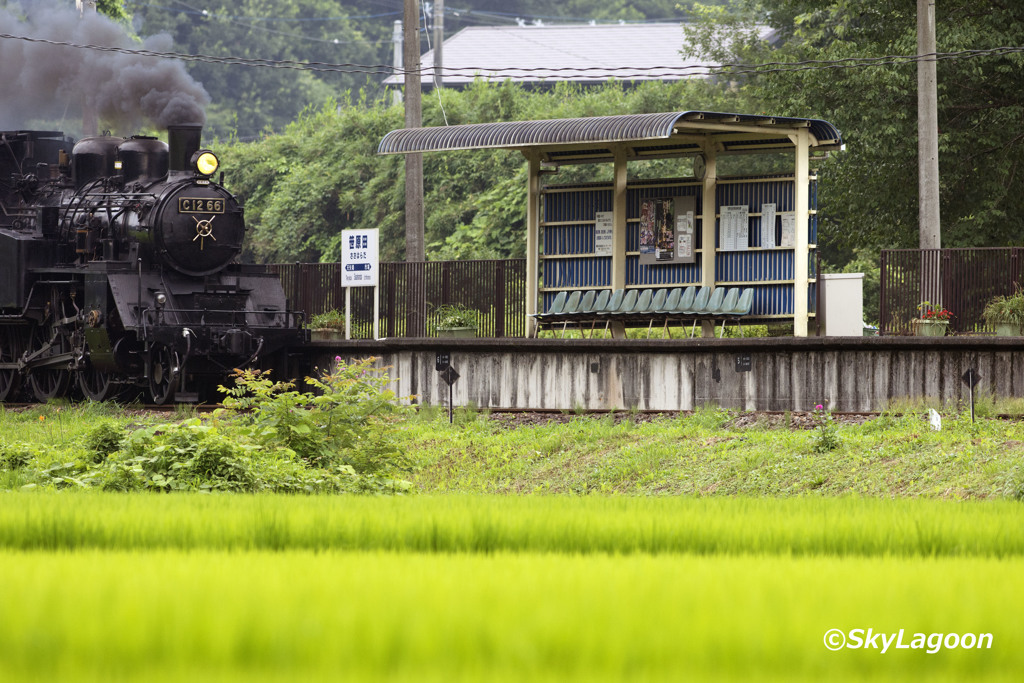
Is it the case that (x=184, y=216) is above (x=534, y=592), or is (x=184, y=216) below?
above

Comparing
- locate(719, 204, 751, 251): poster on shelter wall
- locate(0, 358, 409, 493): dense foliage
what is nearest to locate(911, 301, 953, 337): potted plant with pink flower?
locate(719, 204, 751, 251): poster on shelter wall

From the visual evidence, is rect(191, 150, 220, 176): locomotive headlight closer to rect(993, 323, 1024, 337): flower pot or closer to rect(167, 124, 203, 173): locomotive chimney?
rect(167, 124, 203, 173): locomotive chimney

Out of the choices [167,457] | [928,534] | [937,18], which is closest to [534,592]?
[928,534]

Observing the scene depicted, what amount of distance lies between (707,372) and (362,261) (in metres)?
6.78

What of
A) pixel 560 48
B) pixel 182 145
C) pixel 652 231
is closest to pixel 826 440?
pixel 652 231

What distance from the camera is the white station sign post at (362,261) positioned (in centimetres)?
2375

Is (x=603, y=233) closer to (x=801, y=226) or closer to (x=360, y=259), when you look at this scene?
(x=801, y=226)

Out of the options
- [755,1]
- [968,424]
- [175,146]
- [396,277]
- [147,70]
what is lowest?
[968,424]

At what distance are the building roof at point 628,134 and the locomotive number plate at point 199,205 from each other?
3308 mm

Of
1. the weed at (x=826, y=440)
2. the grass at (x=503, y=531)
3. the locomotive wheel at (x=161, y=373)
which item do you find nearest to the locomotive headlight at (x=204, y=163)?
the locomotive wheel at (x=161, y=373)

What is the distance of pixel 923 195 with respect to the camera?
81.1 ft

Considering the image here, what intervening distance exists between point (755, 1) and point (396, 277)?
895 inches

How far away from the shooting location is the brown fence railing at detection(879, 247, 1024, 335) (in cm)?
2077

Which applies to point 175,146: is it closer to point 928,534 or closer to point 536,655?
point 928,534
